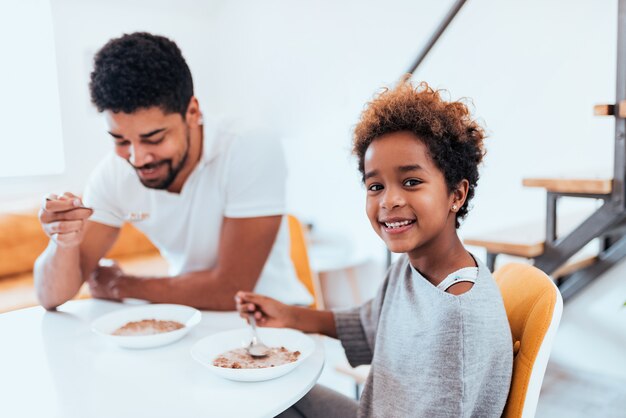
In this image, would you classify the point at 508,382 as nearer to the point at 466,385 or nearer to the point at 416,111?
the point at 466,385

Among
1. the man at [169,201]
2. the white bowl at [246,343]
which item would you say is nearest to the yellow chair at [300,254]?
the man at [169,201]

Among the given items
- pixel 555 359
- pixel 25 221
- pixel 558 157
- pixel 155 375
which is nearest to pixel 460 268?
pixel 155 375

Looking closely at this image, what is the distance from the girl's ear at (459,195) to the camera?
2.87 ft

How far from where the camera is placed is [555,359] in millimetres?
2359

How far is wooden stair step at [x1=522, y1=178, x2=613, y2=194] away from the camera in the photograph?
58.9 inches

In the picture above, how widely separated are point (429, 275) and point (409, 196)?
15 centimetres

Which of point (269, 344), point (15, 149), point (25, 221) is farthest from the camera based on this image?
point (25, 221)

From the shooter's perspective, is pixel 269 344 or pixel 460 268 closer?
pixel 460 268

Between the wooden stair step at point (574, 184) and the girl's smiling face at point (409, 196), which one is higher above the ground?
the girl's smiling face at point (409, 196)

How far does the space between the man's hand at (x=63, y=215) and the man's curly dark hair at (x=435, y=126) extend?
642 millimetres

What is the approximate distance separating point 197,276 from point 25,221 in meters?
2.01

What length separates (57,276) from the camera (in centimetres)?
121

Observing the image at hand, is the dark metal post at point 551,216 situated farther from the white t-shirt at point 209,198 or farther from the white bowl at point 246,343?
the white bowl at point 246,343

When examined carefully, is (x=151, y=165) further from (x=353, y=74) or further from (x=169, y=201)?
(x=353, y=74)
